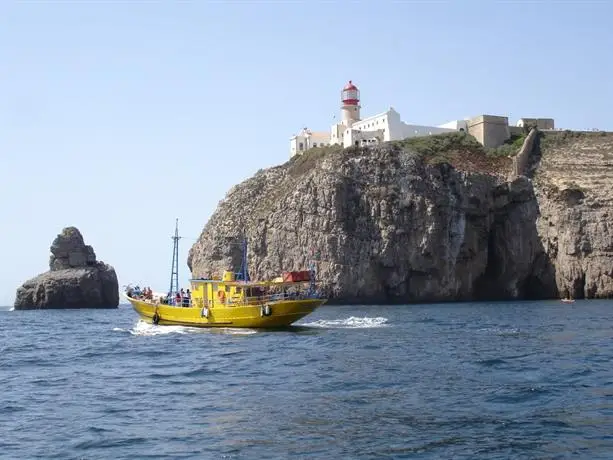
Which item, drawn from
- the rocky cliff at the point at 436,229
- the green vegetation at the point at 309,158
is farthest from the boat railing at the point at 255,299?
the green vegetation at the point at 309,158

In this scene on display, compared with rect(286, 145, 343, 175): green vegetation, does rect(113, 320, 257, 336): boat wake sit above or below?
below

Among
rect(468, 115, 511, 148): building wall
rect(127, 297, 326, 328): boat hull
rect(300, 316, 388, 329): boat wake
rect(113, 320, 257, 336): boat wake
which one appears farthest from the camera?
rect(468, 115, 511, 148): building wall

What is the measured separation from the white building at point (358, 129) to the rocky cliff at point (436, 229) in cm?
811

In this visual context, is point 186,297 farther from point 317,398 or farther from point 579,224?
point 579,224

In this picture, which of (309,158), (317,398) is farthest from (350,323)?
(309,158)

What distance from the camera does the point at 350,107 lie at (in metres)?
116

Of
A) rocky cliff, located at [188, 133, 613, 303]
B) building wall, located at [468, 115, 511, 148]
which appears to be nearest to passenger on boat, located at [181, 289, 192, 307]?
rocky cliff, located at [188, 133, 613, 303]

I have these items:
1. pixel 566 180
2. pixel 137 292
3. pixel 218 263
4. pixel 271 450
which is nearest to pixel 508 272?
pixel 566 180

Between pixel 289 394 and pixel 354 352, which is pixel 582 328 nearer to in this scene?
pixel 354 352

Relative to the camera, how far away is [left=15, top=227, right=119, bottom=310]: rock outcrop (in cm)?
10706

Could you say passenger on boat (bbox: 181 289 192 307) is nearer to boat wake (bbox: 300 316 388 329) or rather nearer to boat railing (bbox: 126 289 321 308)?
boat railing (bbox: 126 289 321 308)

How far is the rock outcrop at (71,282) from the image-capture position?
107062 millimetres

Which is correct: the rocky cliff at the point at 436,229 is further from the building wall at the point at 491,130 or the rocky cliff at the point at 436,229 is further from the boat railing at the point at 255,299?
the boat railing at the point at 255,299

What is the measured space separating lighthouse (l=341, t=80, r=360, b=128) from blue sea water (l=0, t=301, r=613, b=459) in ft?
249
